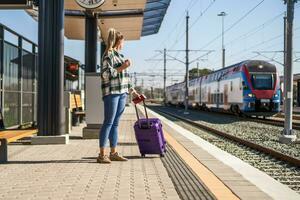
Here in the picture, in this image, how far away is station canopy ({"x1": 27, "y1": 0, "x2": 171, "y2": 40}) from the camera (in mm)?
15969

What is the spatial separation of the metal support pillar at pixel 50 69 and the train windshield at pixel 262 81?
18083mm

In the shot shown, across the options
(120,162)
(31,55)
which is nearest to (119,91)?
(120,162)

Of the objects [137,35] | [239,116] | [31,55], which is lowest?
[239,116]

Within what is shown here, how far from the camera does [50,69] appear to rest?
9953 millimetres

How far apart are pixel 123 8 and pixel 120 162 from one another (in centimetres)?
964

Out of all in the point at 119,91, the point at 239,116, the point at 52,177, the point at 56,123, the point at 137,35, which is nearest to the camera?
the point at 52,177

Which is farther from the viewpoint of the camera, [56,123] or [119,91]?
[56,123]

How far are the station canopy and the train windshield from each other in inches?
240

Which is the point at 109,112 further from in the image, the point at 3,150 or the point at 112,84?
the point at 3,150

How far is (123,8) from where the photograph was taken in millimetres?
16656

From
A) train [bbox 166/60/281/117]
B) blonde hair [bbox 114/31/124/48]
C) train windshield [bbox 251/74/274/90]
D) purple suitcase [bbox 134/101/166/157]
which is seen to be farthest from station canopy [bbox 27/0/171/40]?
blonde hair [bbox 114/31/124/48]

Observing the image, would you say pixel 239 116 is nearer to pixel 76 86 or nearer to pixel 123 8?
pixel 76 86

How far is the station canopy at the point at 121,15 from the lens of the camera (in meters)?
16.0

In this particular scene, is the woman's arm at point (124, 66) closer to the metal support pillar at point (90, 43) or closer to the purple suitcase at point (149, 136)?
the purple suitcase at point (149, 136)
